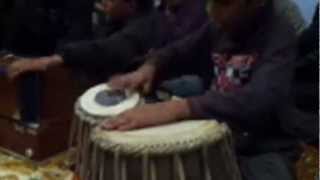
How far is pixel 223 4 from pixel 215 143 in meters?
0.35

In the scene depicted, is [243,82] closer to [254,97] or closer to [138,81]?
[254,97]

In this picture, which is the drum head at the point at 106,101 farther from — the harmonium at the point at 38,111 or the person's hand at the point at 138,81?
the harmonium at the point at 38,111

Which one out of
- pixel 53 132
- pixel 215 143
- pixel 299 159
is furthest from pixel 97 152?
pixel 53 132

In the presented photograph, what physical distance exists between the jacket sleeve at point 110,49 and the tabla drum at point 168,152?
0.69 m

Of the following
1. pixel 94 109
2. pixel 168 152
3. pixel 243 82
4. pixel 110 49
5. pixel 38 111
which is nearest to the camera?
pixel 168 152

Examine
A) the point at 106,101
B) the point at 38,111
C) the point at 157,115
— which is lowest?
the point at 38,111

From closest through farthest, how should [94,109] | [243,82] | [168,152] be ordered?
[168,152] → [243,82] → [94,109]

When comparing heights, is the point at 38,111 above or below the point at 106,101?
below

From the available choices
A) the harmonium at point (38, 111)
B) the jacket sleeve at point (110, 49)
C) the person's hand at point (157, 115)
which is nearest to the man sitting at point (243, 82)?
the person's hand at point (157, 115)

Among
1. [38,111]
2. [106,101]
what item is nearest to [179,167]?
[106,101]

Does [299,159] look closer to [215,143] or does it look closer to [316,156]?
[316,156]

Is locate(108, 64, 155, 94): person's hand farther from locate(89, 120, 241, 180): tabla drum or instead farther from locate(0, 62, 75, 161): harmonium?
locate(0, 62, 75, 161): harmonium

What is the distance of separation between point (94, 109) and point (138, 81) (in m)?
0.14

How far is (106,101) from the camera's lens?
1.73 m
